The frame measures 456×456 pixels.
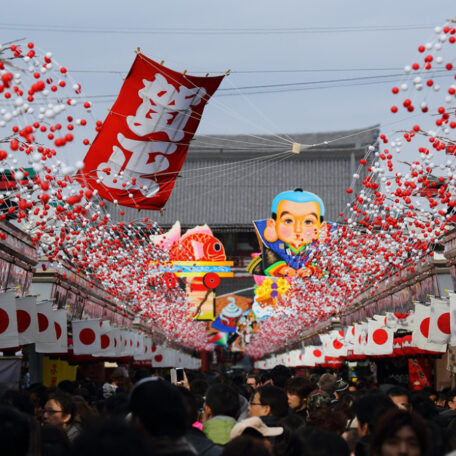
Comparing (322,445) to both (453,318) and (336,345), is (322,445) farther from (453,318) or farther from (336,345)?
(336,345)

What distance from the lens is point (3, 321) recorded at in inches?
464

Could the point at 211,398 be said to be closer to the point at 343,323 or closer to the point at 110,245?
the point at 110,245

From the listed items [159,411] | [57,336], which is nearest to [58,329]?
[57,336]

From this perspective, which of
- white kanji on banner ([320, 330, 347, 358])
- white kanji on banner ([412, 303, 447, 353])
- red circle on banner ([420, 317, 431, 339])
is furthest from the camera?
white kanji on banner ([320, 330, 347, 358])

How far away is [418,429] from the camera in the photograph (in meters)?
4.40

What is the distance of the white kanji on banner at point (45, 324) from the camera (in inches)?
559

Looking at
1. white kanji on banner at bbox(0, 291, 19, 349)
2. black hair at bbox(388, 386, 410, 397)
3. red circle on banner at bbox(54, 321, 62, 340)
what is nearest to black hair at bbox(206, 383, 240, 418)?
black hair at bbox(388, 386, 410, 397)

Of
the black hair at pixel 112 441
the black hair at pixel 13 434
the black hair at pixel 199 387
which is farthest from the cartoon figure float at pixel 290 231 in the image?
the black hair at pixel 112 441

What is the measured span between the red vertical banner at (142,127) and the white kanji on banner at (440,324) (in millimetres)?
4859

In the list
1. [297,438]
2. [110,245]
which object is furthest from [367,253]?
[297,438]

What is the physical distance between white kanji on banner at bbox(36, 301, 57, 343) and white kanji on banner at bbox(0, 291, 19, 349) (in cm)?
217

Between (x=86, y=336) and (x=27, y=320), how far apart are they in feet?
15.1

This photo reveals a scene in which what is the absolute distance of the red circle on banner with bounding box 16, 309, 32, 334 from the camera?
43.0ft

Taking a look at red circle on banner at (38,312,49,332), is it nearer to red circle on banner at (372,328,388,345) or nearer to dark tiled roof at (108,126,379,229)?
red circle on banner at (372,328,388,345)
